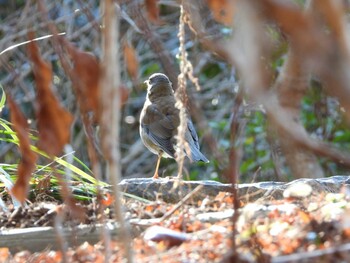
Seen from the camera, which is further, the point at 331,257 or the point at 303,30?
the point at 331,257

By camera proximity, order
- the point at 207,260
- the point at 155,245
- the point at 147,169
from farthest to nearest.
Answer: the point at 147,169, the point at 155,245, the point at 207,260

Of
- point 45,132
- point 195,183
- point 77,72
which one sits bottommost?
point 195,183

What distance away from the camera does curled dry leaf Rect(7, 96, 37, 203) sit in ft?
8.19

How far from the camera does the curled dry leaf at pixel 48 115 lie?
2.28 meters

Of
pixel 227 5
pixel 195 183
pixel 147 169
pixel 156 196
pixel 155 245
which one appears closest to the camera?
pixel 227 5

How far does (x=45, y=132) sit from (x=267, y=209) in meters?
1.55

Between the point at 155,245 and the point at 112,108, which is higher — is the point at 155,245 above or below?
below

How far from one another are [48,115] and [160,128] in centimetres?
548

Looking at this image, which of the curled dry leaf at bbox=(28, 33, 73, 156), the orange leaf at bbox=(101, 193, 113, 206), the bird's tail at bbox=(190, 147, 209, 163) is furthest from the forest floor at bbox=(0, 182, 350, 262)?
the bird's tail at bbox=(190, 147, 209, 163)

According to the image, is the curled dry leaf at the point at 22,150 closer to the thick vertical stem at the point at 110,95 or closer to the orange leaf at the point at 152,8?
the thick vertical stem at the point at 110,95

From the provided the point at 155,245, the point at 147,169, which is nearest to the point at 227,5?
the point at 155,245

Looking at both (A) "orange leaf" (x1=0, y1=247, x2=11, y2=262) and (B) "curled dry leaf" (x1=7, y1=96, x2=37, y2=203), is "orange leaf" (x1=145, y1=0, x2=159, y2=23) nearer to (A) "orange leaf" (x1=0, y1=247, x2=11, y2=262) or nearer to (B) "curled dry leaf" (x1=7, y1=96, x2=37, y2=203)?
(B) "curled dry leaf" (x1=7, y1=96, x2=37, y2=203)

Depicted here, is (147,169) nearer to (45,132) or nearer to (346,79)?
(45,132)

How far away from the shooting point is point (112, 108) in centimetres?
219
